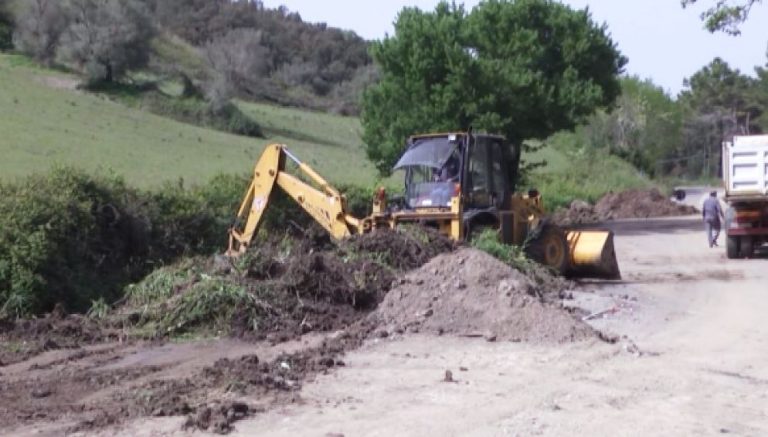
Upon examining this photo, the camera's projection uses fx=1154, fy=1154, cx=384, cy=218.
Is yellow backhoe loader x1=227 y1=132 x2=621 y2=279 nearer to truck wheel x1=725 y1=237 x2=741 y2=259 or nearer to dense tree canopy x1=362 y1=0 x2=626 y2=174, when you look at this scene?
truck wheel x1=725 y1=237 x2=741 y2=259

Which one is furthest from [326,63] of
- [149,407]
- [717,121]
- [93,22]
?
[149,407]

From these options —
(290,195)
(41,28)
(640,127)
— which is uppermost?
(41,28)

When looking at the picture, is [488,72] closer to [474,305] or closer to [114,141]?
[114,141]

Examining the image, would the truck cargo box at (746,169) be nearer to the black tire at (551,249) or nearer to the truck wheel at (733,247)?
the truck wheel at (733,247)

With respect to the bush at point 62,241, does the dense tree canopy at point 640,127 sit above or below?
above

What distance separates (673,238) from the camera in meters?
39.6

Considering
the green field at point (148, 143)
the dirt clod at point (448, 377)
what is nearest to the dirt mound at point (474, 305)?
the dirt clod at point (448, 377)

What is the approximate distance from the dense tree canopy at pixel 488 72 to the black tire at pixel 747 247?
45.5 ft

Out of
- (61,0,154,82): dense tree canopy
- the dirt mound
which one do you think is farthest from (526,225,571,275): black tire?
(61,0,154,82): dense tree canopy

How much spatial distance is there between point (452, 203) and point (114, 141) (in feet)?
82.4

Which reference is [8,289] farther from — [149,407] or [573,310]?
[573,310]

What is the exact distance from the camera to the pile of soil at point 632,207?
57.3 m

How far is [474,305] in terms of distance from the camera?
52.6 feet

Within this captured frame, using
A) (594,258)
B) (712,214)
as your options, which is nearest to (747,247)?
(712,214)
